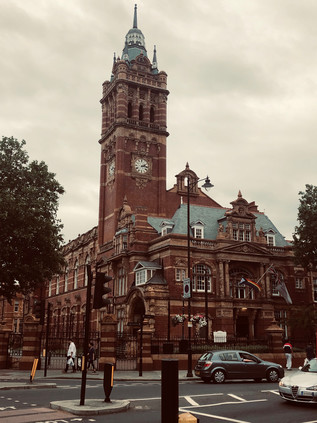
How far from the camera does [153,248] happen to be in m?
48.7

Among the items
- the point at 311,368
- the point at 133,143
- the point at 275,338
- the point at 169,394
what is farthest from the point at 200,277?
the point at 169,394

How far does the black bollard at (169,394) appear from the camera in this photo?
8.59 meters

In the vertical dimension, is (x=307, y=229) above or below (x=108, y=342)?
above

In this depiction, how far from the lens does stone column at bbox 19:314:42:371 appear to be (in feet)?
94.4

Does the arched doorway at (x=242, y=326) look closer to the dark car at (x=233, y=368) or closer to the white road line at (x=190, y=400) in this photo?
the dark car at (x=233, y=368)

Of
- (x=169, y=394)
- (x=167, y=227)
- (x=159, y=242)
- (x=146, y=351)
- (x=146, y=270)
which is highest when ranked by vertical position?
(x=167, y=227)

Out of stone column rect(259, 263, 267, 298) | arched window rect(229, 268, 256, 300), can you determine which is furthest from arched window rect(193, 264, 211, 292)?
stone column rect(259, 263, 267, 298)

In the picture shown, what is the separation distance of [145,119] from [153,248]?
2144cm

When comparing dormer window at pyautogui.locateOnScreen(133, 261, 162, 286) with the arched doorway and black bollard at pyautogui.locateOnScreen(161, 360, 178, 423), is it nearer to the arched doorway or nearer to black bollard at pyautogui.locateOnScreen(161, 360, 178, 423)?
the arched doorway

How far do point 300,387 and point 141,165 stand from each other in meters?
47.8

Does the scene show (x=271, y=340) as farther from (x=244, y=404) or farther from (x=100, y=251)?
(x=100, y=251)

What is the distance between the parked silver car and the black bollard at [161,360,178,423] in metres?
6.28

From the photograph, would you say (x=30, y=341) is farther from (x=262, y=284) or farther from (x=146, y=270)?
(x=262, y=284)

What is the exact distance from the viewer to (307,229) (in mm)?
→ 43812
